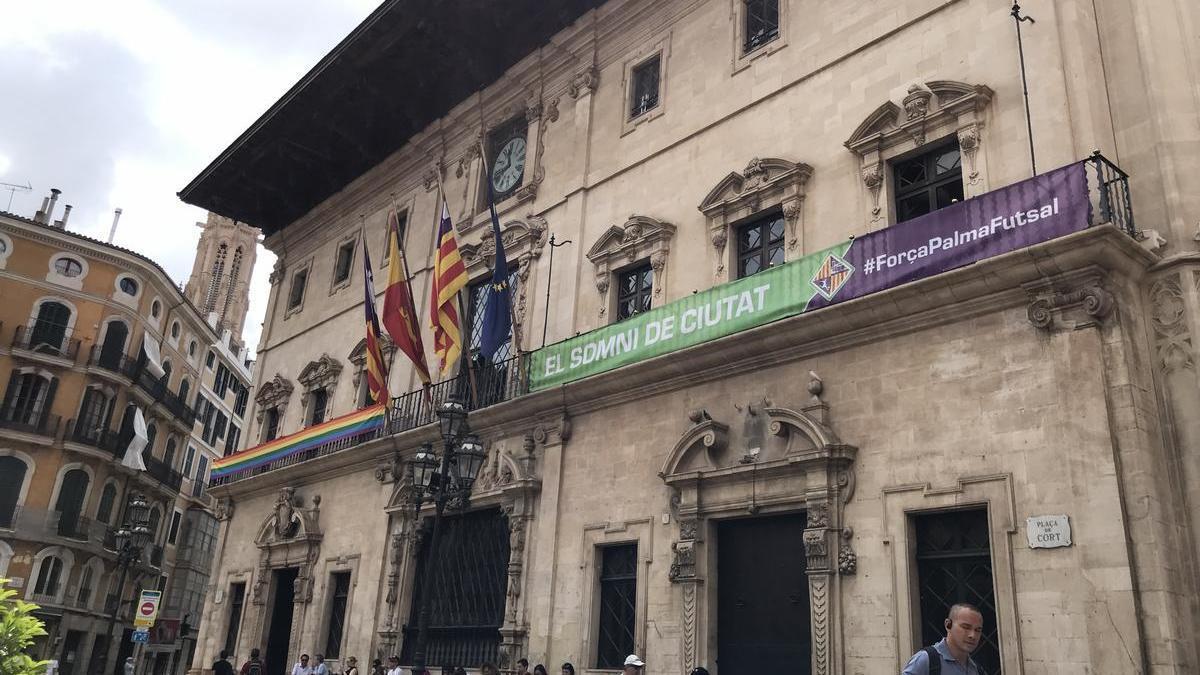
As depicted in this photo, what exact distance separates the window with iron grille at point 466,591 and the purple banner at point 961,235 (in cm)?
809

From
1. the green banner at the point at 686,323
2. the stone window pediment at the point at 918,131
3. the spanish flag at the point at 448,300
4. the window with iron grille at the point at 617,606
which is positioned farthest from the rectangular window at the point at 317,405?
the stone window pediment at the point at 918,131

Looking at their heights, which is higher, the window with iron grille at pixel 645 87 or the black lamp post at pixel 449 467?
the window with iron grille at pixel 645 87

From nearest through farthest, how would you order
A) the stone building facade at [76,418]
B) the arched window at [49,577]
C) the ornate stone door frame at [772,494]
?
1. the ornate stone door frame at [772,494]
2. the arched window at [49,577]
3. the stone building facade at [76,418]

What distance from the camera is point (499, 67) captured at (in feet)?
71.2

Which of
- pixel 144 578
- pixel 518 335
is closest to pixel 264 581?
pixel 518 335

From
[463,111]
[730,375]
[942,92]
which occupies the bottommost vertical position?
[730,375]

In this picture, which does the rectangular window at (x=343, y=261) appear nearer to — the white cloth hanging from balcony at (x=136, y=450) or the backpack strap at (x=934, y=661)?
the white cloth hanging from balcony at (x=136, y=450)

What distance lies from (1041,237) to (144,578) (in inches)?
1704

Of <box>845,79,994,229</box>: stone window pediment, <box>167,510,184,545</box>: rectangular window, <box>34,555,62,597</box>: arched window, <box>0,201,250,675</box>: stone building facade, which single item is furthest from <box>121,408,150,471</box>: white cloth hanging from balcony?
<box>845,79,994,229</box>: stone window pediment

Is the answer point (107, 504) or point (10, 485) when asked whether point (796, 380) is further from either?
point (107, 504)

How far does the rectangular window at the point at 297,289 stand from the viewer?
1088 inches

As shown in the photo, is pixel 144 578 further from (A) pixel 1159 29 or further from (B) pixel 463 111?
(A) pixel 1159 29

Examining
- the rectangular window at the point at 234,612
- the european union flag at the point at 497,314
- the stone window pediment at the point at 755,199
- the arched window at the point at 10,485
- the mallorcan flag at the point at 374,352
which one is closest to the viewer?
the stone window pediment at the point at 755,199

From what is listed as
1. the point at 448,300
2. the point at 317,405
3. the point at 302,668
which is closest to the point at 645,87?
the point at 448,300
